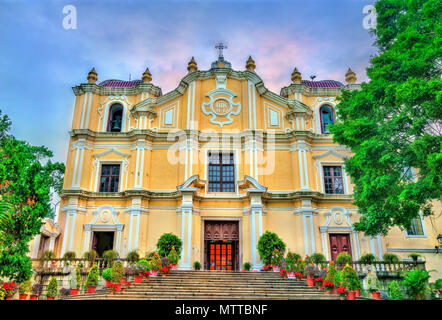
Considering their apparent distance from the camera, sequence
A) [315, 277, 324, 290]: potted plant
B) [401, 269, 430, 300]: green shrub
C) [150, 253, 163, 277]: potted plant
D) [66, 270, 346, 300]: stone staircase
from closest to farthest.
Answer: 1. [401, 269, 430, 300]: green shrub
2. [66, 270, 346, 300]: stone staircase
3. [315, 277, 324, 290]: potted plant
4. [150, 253, 163, 277]: potted plant

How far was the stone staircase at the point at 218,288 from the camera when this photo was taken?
9.98 metres

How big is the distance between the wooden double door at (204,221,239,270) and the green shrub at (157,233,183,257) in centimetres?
221

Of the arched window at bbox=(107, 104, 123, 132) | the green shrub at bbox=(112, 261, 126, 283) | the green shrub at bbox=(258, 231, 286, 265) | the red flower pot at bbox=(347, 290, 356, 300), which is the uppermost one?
the arched window at bbox=(107, 104, 123, 132)

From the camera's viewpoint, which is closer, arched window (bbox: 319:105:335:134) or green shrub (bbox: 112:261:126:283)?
green shrub (bbox: 112:261:126:283)

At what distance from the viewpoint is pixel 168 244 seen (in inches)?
592

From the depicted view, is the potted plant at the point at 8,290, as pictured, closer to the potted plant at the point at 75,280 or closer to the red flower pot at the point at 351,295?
the potted plant at the point at 75,280

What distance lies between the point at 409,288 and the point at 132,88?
17916 mm

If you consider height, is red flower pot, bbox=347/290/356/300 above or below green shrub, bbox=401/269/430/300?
below

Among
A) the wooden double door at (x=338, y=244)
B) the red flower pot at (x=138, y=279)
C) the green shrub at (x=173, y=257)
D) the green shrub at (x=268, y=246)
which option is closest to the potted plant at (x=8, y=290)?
the red flower pot at (x=138, y=279)

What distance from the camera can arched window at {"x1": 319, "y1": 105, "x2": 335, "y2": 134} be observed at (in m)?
20.1

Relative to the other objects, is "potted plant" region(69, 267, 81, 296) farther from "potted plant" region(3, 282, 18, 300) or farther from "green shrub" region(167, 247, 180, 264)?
"green shrub" region(167, 247, 180, 264)

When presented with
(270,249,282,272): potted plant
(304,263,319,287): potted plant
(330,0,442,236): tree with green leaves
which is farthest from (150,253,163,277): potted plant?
(330,0,442,236): tree with green leaves

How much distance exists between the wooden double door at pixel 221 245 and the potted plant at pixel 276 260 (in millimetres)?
2925

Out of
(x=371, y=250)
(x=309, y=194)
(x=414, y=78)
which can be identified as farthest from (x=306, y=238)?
(x=414, y=78)
